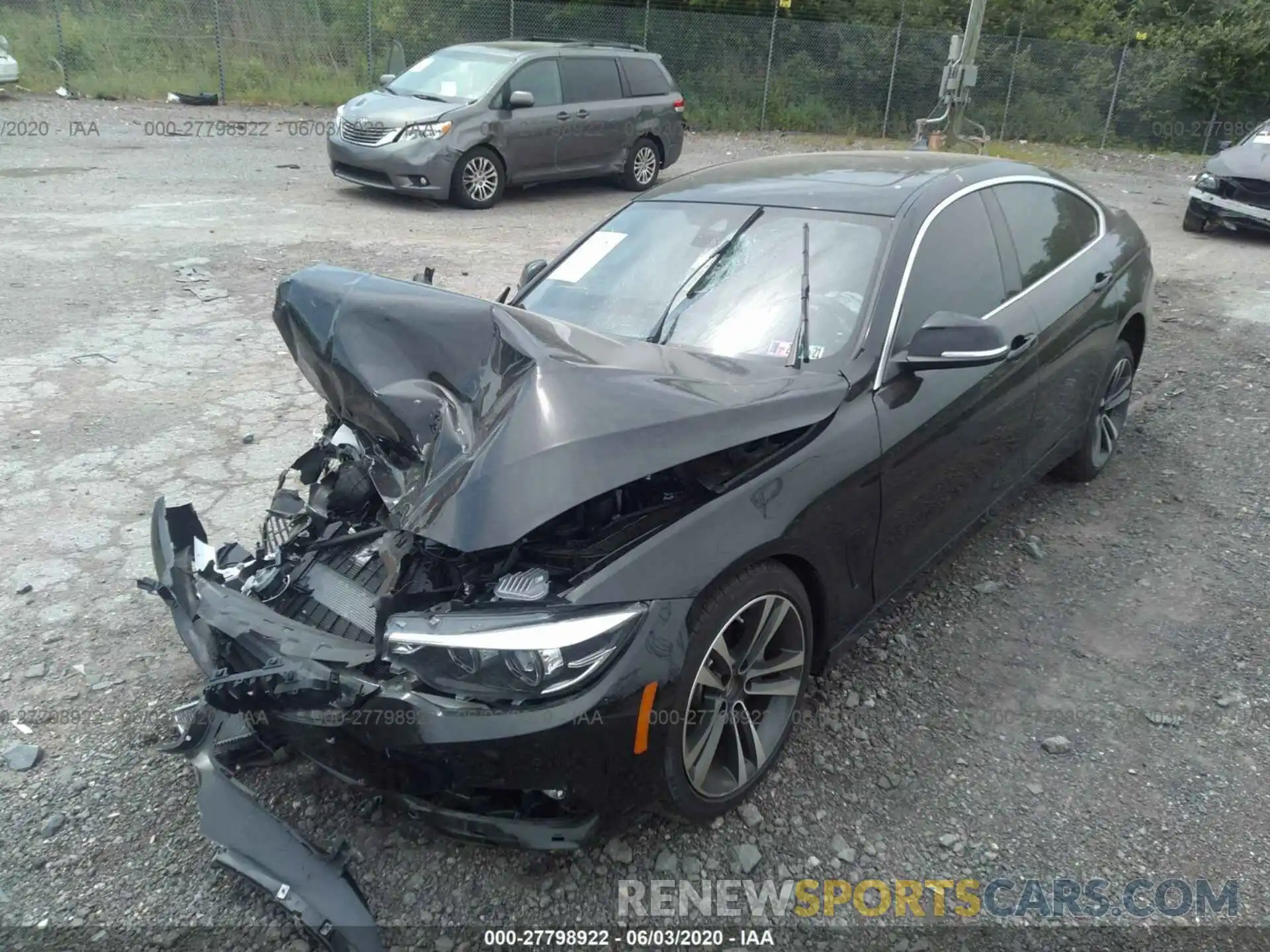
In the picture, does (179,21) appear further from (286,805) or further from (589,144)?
(286,805)

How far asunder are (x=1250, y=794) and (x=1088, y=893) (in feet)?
2.53

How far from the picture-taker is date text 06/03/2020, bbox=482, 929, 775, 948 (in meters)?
2.57

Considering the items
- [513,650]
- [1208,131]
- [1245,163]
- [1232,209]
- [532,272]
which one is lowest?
[1208,131]

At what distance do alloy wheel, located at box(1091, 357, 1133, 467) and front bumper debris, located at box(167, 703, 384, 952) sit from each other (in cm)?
418

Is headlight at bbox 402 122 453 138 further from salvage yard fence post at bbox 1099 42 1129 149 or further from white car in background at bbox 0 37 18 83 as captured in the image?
salvage yard fence post at bbox 1099 42 1129 149

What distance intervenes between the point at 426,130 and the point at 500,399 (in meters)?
9.56

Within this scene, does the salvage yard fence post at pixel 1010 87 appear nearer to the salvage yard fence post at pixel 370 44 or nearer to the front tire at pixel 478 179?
the salvage yard fence post at pixel 370 44

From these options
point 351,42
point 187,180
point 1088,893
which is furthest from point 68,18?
point 1088,893

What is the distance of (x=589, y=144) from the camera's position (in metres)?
12.9

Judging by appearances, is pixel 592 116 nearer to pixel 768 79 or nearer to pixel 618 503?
pixel 768 79

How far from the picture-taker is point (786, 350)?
336 centimetres

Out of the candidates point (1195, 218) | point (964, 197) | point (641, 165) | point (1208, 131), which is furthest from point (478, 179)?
point (1208, 131)

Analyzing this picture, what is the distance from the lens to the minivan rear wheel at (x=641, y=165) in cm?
1353

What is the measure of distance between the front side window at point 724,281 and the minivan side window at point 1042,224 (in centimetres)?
94
